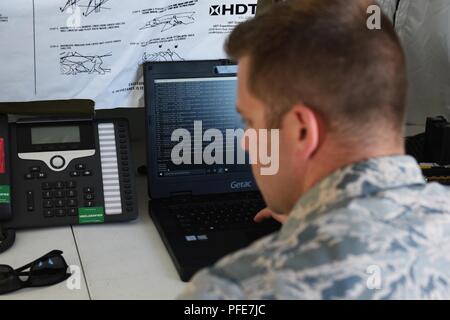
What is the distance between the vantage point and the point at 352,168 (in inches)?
28.6

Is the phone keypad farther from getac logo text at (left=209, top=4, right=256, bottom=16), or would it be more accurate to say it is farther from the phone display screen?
getac logo text at (left=209, top=4, right=256, bottom=16)

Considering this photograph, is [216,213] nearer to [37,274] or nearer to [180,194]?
[180,194]

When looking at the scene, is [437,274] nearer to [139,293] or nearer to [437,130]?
[139,293]

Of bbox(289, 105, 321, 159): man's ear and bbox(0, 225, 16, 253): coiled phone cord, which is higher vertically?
bbox(289, 105, 321, 159): man's ear

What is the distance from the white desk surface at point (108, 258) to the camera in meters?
A: 1.07

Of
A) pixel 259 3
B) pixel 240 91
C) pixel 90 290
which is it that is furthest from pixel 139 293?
pixel 259 3

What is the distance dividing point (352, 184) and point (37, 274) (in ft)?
1.97

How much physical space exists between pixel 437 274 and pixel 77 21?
0.94 meters

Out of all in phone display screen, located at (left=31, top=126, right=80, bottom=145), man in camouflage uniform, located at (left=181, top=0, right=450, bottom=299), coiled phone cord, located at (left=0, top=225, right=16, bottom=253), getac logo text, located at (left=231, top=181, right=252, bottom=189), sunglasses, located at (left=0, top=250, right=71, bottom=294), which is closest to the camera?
man in camouflage uniform, located at (left=181, top=0, right=450, bottom=299)

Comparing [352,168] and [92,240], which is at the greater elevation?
[352,168]

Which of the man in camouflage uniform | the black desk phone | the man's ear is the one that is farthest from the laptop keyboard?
the man's ear

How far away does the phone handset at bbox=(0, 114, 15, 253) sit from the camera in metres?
1.22

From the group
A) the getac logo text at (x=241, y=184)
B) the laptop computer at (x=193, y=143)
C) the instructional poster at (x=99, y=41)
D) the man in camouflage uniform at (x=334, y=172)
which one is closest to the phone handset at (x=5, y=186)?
the instructional poster at (x=99, y=41)

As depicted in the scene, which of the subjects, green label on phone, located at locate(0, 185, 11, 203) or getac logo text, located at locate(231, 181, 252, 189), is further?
getac logo text, located at locate(231, 181, 252, 189)
